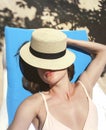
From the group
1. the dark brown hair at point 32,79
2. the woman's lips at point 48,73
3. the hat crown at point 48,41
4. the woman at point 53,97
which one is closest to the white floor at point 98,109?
the dark brown hair at point 32,79

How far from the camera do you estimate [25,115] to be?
2670 mm

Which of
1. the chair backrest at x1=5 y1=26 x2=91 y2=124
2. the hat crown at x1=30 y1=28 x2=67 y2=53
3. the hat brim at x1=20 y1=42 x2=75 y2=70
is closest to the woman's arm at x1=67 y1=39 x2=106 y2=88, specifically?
the chair backrest at x1=5 y1=26 x2=91 y2=124

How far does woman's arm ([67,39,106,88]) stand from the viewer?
10.1ft

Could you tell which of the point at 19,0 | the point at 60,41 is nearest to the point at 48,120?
the point at 60,41

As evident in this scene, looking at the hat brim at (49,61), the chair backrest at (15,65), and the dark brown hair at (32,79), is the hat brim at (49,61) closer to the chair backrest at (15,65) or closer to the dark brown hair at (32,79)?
the dark brown hair at (32,79)

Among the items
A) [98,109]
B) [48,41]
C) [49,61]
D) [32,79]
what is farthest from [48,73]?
[98,109]

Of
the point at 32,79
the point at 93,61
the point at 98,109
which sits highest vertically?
the point at 93,61

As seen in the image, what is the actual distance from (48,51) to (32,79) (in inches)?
22.8

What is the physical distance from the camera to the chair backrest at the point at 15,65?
3.25 m

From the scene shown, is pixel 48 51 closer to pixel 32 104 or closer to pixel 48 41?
pixel 48 41

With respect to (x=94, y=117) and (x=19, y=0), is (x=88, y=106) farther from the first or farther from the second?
(x=19, y=0)

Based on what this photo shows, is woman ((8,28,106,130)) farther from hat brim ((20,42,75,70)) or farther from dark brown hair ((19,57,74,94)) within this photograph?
dark brown hair ((19,57,74,94))

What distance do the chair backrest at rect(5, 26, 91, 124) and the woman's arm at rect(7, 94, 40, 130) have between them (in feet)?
1.58

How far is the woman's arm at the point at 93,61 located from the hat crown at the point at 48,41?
17.7 inches
